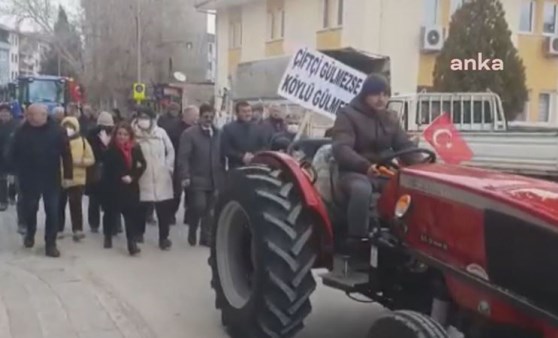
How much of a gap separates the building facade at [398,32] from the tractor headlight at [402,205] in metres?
19.9

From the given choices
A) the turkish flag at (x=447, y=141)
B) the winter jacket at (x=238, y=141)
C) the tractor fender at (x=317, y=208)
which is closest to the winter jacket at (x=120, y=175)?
the winter jacket at (x=238, y=141)

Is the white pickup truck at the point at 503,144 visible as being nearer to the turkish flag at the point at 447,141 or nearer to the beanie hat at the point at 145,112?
the turkish flag at the point at 447,141

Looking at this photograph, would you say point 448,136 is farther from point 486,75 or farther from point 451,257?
point 486,75

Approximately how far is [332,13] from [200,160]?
19.3m

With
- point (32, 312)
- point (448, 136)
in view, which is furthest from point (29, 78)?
point (32, 312)

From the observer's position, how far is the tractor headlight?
466cm

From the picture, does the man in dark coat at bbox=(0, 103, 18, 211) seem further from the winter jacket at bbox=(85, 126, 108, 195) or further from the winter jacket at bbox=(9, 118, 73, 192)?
the winter jacket at bbox=(9, 118, 73, 192)

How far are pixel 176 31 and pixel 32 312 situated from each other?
167ft

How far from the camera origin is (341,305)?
6820 mm

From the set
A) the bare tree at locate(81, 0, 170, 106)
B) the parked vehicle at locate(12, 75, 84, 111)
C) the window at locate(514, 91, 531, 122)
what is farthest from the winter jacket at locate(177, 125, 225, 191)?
the bare tree at locate(81, 0, 170, 106)

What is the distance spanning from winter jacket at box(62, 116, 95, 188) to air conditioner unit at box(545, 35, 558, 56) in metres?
22.3

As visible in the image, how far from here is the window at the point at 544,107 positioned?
95.1 feet

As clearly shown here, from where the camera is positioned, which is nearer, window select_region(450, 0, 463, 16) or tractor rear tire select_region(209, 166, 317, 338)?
tractor rear tire select_region(209, 166, 317, 338)

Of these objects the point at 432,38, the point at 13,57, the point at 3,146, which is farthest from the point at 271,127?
the point at 13,57
